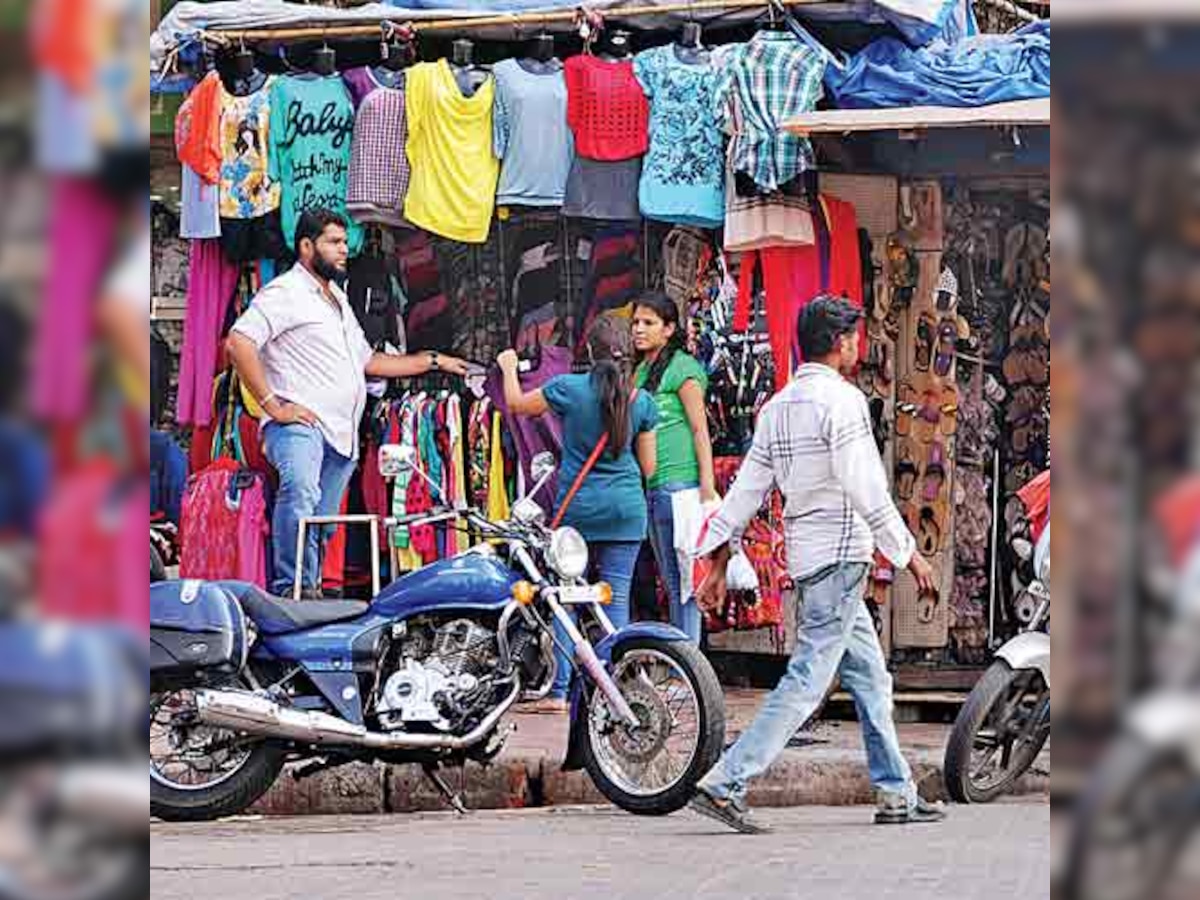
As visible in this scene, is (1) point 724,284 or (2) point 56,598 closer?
(2) point 56,598

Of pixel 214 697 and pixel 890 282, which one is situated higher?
pixel 890 282

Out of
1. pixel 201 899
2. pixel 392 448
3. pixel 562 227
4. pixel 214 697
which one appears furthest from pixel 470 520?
pixel 562 227

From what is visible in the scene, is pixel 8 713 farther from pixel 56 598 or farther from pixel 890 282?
pixel 890 282

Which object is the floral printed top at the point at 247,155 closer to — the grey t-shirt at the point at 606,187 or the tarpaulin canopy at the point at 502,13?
the tarpaulin canopy at the point at 502,13

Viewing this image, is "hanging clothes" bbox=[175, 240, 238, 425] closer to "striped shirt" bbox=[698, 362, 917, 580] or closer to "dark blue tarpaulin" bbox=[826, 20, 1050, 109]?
"dark blue tarpaulin" bbox=[826, 20, 1050, 109]

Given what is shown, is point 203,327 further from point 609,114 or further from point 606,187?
point 609,114

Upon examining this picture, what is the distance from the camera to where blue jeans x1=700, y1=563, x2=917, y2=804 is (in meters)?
7.55

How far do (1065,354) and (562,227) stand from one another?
30.5 ft

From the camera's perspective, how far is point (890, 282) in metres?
10.4

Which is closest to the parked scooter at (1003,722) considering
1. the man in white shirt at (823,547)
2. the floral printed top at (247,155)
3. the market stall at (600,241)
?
the man in white shirt at (823,547)

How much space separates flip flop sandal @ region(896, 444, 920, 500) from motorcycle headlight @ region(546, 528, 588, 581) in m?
2.79

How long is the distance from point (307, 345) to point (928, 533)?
2.83m

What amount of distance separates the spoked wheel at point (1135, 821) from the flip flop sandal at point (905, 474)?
925 centimetres

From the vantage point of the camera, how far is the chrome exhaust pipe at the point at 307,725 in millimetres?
7414
